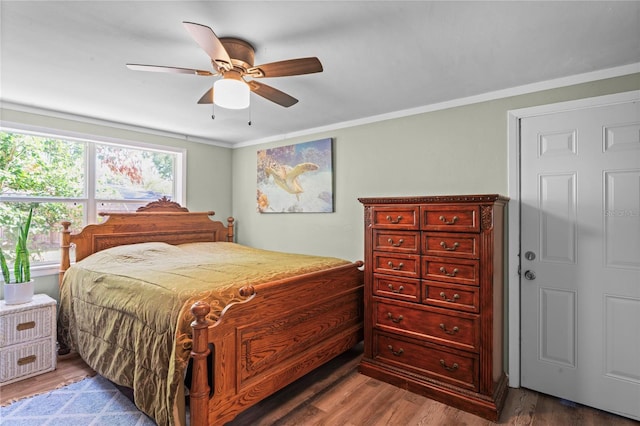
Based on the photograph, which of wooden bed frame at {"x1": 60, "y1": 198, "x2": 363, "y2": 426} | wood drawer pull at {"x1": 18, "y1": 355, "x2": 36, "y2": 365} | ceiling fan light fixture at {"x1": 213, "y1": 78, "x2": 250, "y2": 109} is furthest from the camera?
wood drawer pull at {"x1": 18, "y1": 355, "x2": 36, "y2": 365}

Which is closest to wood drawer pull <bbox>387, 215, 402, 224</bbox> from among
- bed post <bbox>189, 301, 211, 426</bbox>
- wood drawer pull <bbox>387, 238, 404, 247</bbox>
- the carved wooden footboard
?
wood drawer pull <bbox>387, 238, 404, 247</bbox>

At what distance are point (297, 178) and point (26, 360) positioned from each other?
2.98 m

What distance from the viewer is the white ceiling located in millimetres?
1631

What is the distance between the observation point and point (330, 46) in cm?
199

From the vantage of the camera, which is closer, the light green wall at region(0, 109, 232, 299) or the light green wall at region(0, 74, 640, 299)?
the light green wall at region(0, 74, 640, 299)

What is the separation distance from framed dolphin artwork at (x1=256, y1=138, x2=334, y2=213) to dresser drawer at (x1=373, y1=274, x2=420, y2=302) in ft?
4.17

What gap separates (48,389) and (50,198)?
1843 mm

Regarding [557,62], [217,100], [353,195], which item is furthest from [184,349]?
[557,62]

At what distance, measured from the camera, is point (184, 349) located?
177 cm

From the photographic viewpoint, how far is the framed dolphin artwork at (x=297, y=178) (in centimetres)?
381

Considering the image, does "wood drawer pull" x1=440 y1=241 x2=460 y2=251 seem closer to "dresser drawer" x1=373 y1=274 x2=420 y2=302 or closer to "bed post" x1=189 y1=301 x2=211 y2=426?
"dresser drawer" x1=373 y1=274 x2=420 y2=302

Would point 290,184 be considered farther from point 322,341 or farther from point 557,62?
point 557,62

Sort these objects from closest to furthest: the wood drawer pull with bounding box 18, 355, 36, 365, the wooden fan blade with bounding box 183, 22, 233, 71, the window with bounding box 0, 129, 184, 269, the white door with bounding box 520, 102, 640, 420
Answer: the wooden fan blade with bounding box 183, 22, 233, 71
the white door with bounding box 520, 102, 640, 420
the wood drawer pull with bounding box 18, 355, 36, 365
the window with bounding box 0, 129, 184, 269

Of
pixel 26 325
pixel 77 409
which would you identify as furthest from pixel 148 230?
pixel 77 409
